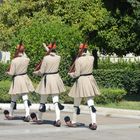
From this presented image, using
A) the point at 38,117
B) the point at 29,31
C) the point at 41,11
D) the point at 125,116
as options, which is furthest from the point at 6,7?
the point at 38,117

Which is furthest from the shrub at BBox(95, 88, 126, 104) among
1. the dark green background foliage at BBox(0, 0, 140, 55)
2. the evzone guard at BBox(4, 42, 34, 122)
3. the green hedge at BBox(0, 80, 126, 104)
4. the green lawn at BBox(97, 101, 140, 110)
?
the evzone guard at BBox(4, 42, 34, 122)

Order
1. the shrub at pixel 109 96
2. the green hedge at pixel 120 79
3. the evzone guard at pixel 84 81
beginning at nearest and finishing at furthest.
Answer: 1. the evzone guard at pixel 84 81
2. the shrub at pixel 109 96
3. the green hedge at pixel 120 79

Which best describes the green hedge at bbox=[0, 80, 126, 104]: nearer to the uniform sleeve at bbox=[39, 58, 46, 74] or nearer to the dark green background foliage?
the dark green background foliage

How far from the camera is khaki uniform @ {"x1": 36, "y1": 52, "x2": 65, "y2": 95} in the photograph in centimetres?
1379

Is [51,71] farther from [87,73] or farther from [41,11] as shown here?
[41,11]

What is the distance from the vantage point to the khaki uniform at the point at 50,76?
13.8 meters

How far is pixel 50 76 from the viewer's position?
1389cm

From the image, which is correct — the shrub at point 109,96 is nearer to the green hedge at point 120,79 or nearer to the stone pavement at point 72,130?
the green hedge at point 120,79

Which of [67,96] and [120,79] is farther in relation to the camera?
[120,79]

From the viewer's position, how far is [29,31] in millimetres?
22891

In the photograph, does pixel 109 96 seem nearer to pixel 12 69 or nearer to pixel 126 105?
pixel 126 105

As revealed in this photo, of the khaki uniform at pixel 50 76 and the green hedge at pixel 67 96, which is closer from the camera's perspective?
the khaki uniform at pixel 50 76

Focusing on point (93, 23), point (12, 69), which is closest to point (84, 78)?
point (12, 69)

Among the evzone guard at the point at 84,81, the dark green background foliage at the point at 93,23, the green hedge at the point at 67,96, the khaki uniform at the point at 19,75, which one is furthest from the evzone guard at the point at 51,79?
the dark green background foliage at the point at 93,23
